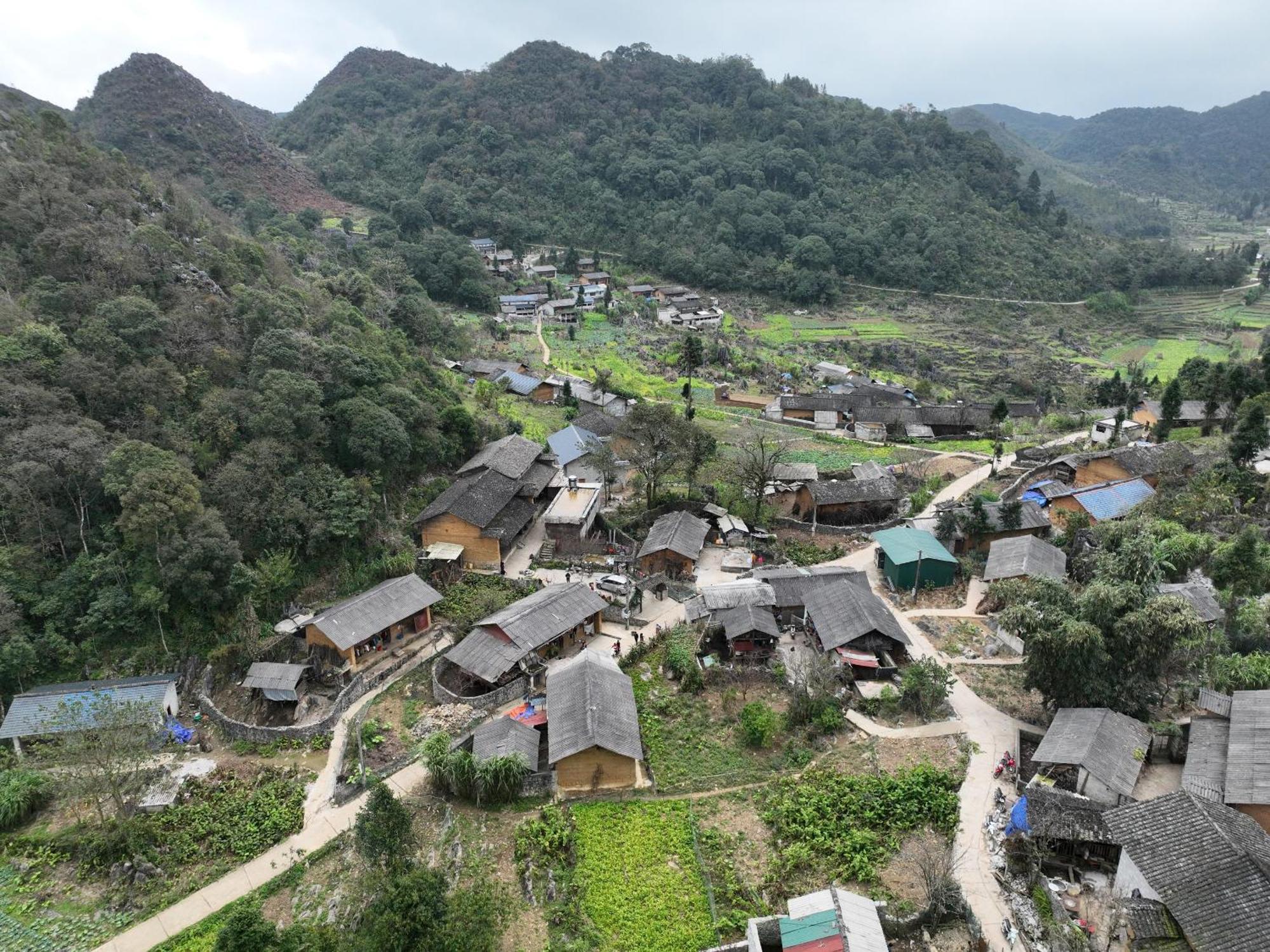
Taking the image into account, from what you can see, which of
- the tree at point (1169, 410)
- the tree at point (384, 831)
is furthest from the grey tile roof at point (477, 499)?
the tree at point (1169, 410)

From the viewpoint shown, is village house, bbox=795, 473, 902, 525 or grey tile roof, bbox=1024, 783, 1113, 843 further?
village house, bbox=795, 473, 902, 525

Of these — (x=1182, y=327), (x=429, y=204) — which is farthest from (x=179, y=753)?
(x=1182, y=327)

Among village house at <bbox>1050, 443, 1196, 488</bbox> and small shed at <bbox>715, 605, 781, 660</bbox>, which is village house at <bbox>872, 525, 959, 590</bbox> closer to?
small shed at <bbox>715, 605, 781, 660</bbox>

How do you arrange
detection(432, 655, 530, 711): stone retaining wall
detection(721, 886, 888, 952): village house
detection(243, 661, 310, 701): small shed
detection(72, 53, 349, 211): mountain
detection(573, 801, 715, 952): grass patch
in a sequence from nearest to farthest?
detection(721, 886, 888, 952): village house < detection(573, 801, 715, 952): grass patch < detection(432, 655, 530, 711): stone retaining wall < detection(243, 661, 310, 701): small shed < detection(72, 53, 349, 211): mountain

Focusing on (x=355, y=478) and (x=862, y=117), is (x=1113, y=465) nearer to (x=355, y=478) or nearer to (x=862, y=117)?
(x=355, y=478)

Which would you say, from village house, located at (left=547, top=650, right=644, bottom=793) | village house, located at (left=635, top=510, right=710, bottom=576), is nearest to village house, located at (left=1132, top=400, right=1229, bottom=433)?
village house, located at (left=635, top=510, right=710, bottom=576)

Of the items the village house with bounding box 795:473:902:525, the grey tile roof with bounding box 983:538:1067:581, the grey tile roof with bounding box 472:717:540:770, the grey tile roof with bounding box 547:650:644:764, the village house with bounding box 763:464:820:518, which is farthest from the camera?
the village house with bounding box 763:464:820:518
